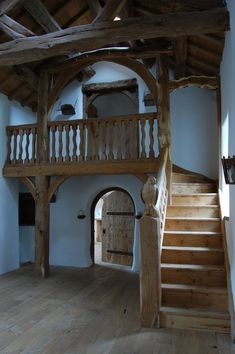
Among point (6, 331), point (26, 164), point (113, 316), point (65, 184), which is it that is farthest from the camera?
point (65, 184)

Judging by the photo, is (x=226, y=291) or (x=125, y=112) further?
(x=125, y=112)

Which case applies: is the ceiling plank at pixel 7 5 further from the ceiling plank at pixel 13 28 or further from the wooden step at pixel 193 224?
the wooden step at pixel 193 224

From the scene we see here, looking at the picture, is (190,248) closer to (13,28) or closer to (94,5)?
(13,28)

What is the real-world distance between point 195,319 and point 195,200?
2202 mm

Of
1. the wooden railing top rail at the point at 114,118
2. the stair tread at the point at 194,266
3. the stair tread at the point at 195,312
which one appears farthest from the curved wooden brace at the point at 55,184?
the stair tread at the point at 195,312

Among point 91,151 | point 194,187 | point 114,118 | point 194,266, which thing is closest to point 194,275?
point 194,266

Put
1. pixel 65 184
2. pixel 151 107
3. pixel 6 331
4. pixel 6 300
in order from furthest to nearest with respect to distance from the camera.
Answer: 1. pixel 65 184
2. pixel 151 107
3. pixel 6 300
4. pixel 6 331

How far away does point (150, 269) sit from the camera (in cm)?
341

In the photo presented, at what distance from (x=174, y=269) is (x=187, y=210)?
47.2 inches

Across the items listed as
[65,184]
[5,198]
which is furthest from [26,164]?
[65,184]

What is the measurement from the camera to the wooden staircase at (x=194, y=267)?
3.33m

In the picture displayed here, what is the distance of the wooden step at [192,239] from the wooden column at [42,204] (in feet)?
9.07

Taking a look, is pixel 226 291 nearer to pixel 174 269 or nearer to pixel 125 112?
pixel 174 269

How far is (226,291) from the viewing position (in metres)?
3.48
